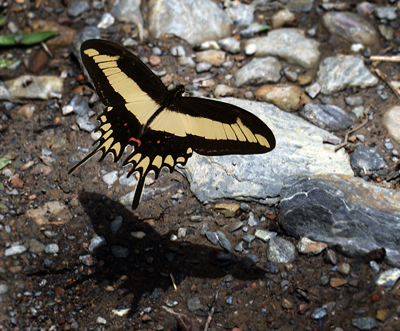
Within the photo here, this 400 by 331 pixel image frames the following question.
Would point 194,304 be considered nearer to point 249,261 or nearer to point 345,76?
point 249,261

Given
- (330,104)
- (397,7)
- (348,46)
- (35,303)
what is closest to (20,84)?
(35,303)

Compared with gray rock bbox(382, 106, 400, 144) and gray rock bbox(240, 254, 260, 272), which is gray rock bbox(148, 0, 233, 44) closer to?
gray rock bbox(382, 106, 400, 144)

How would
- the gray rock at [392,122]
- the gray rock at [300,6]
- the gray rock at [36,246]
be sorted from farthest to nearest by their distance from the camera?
the gray rock at [300,6]
the gray rock at [392,122]
the gray rock at [36,246]

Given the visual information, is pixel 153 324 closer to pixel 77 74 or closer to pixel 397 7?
pixel 77 74

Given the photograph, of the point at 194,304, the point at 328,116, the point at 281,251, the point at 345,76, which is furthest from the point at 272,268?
the point at 345,76

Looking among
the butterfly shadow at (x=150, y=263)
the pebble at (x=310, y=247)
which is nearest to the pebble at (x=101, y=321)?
the butterfly shadow at (x=150, y=263)

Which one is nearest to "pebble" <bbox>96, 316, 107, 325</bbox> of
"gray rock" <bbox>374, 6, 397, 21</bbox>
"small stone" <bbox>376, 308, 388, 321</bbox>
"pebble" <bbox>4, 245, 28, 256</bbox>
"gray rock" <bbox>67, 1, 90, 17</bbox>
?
"pebble" <bbox>4, 245, 28, 256</bbox>

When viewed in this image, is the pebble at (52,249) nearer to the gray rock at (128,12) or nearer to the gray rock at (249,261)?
the gray rock at (249,261)
